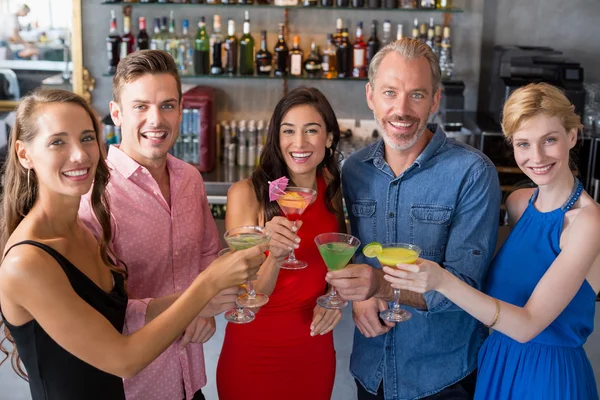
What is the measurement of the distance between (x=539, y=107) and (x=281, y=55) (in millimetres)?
3088

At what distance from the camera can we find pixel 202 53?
4.98m

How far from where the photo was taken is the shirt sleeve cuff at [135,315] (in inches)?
83.0

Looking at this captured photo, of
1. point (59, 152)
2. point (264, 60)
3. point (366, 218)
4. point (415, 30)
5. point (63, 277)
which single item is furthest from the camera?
point (264, 60)

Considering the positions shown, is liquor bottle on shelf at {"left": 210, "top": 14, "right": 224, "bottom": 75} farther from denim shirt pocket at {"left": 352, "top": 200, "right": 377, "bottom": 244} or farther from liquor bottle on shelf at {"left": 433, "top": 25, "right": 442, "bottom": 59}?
denim shirt pocket at {"left": 352, "top": 200, "right": 377, "bottom": 244}

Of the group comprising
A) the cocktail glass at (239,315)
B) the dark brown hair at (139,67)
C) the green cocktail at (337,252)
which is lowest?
the cocktail glass at (239,315)

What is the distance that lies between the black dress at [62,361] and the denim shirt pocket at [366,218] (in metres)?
0.90

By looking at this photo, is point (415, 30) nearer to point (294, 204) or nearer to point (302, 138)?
point (302, 138)

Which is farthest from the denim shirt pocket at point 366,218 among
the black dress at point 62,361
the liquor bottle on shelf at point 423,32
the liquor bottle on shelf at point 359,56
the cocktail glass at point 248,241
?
the liquor bottle on shelf at point 423,32

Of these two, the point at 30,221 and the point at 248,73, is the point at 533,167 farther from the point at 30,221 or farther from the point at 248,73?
the point at 248,73

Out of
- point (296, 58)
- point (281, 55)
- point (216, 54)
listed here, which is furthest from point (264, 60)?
point (216, 54)

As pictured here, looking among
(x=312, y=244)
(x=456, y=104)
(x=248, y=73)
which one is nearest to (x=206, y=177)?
(x=248, y=73)

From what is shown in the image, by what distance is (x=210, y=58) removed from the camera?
5039mm

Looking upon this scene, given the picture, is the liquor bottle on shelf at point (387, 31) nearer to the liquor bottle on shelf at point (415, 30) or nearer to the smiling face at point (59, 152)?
the liquor bottle on shelf at point (415, 30)

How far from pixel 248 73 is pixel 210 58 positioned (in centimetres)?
28
